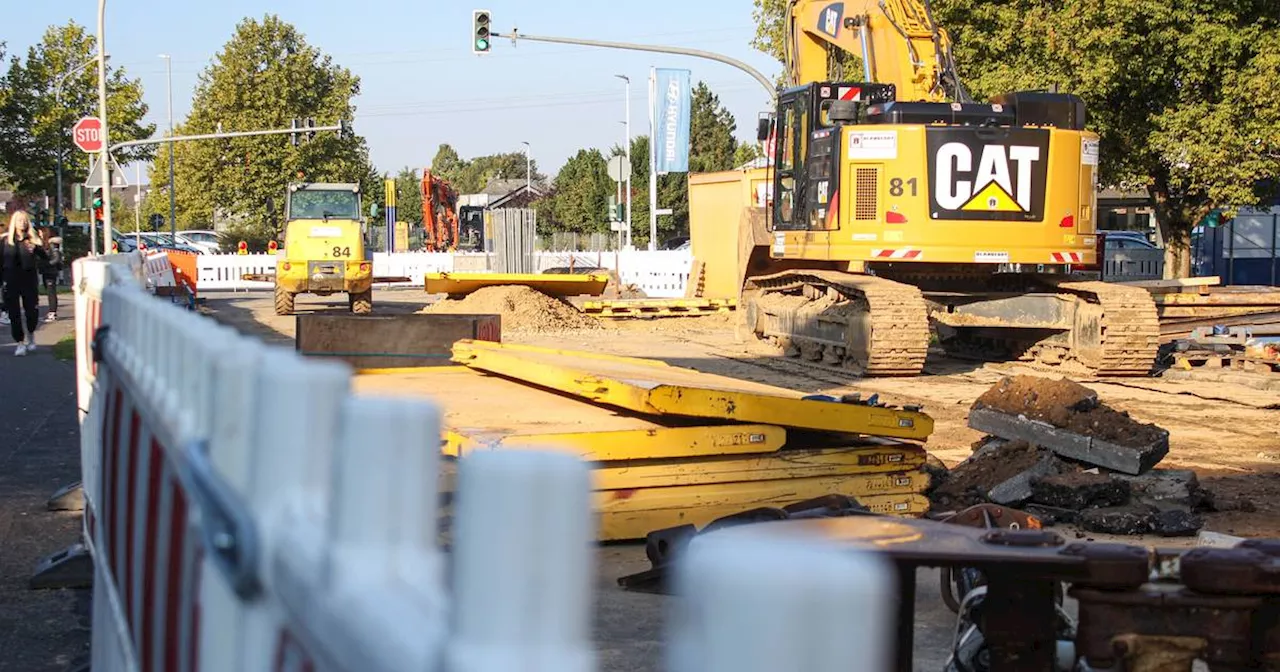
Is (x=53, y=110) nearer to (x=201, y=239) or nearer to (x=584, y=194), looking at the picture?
(x=201, y=239)

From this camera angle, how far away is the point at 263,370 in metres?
1.73

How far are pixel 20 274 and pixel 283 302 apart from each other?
1093 centimetres

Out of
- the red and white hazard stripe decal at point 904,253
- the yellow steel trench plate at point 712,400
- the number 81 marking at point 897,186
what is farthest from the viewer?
the red and white hazard stripe decal at point 904,253

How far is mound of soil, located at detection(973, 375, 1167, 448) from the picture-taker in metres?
8.66

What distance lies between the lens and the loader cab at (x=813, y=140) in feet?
54.2

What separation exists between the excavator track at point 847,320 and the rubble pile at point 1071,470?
566cm

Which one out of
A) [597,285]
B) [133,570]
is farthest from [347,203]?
[133,570]

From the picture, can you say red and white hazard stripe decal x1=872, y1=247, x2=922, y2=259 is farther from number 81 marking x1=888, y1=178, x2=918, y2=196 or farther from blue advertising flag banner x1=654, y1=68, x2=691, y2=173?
blue advertising flag banner x1=654, y1=68, x2=691, y2=173

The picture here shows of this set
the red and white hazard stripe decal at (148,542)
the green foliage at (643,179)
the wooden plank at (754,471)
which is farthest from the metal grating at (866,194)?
the green foliage at (643,179)

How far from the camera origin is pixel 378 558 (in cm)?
138

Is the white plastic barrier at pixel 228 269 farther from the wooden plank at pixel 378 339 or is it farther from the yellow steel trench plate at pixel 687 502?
the yellow steel trench plate at pixel 687 502

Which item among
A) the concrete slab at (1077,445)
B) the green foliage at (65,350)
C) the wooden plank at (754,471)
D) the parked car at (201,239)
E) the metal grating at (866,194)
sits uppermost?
the metal grating at (866,194)

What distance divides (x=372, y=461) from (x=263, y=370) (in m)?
0.45

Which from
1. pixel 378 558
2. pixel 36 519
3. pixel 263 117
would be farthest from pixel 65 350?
pixel 263 117
